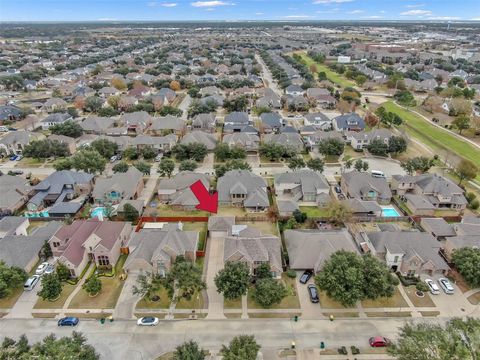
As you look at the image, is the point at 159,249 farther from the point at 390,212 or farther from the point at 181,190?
the point at 390,212

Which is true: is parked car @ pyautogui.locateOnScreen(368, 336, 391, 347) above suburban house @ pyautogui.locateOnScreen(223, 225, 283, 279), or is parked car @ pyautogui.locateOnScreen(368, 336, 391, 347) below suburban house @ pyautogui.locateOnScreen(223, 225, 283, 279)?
below

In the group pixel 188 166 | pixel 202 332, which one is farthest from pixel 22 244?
Result: pixel 188 166

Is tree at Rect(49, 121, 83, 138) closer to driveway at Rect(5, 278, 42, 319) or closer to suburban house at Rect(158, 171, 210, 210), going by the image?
suburban house at Rect(158, 171, 210, 210)

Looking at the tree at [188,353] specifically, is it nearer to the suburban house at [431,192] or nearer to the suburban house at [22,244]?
the suburban house at [22,244]

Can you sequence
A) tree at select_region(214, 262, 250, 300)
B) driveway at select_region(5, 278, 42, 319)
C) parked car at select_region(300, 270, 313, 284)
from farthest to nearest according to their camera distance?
parked car at select_region(300, 270, 313, 284)
driveway at select_region(5, 278, 42, 319)
tree at select_region(214, 262, 250, 300)

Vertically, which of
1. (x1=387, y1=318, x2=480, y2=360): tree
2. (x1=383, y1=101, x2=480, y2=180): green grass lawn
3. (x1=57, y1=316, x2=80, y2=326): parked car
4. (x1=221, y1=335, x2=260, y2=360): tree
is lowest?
(x1=383, y1=101, x2=480, y2=180): green grass lawn

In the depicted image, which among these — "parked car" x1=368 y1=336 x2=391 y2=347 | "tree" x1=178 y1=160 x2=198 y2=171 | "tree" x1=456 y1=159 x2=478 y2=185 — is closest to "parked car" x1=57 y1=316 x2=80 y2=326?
"parked car" x1=368 y1=336 x2=391 y2=347
